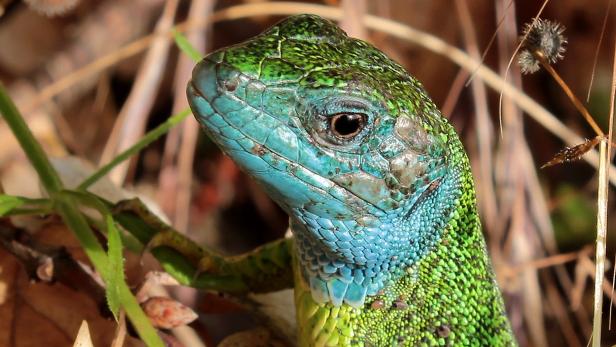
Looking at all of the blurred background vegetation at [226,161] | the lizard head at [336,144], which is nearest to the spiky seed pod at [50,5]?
the blurred background vegetation at [226,161]

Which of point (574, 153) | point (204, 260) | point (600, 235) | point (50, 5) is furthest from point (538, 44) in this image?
point (50, 5)

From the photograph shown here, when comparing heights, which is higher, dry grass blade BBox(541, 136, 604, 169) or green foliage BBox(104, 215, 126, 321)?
dry grass blade BBox(541, 136, 604, 169)

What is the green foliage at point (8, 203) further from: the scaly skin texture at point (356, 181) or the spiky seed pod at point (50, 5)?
the spiky seed pod at point (50, 5)

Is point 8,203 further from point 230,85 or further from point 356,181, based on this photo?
point 356,181

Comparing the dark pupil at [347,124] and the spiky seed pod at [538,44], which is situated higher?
the spiky seed pod at [538,44]

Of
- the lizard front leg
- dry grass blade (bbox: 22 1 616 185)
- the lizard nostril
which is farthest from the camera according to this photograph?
dry grass blade (bbox: 22 1 616 185)

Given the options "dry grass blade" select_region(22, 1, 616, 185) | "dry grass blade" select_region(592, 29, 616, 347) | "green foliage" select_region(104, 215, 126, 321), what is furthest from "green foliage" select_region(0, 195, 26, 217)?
"dry grass blade" select_region(592, 29, 616, 347)

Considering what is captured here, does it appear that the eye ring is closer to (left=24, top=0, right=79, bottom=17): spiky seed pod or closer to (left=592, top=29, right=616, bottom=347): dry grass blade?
(left=592, top=29, right=616, bottom=347): dry grass blade
